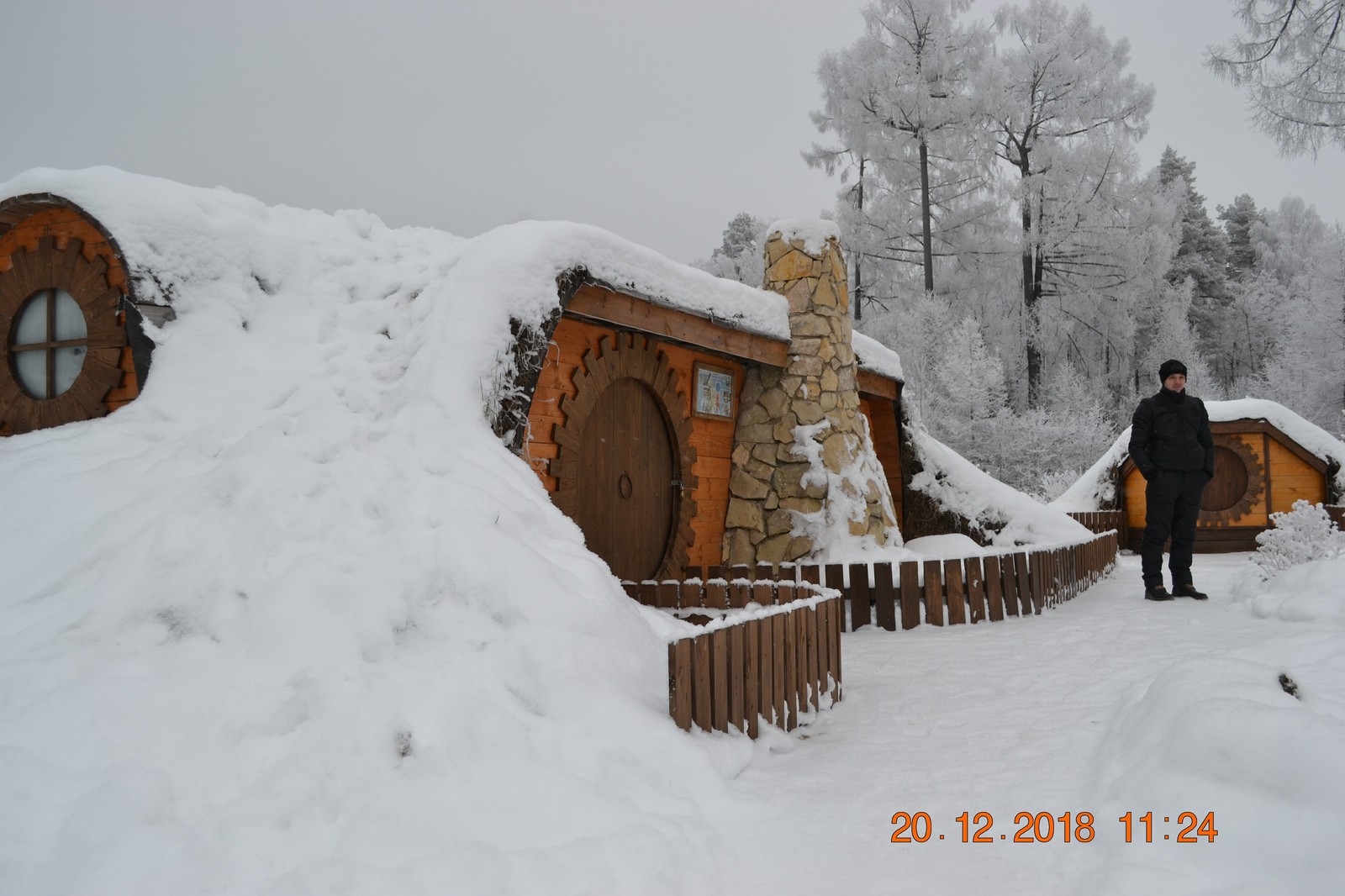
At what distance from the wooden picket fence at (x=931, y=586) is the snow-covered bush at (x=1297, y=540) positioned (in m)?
1.68

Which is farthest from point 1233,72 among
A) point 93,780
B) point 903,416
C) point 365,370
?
point 93,780

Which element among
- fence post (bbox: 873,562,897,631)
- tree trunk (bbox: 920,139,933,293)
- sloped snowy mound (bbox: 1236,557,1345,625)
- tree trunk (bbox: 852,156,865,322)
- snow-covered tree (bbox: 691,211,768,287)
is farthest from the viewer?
snow-covered tree (bbox: 691,211,768,287)

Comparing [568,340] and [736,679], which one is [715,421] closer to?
[568,340]

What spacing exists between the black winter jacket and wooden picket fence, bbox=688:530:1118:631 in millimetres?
1202

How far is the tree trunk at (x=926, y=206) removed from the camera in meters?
20.8

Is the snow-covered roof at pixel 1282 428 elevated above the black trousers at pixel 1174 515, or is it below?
above

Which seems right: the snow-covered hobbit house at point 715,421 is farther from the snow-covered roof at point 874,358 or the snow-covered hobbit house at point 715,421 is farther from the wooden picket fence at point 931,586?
the wooden picket fence at point 931,586

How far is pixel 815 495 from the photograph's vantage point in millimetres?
7898

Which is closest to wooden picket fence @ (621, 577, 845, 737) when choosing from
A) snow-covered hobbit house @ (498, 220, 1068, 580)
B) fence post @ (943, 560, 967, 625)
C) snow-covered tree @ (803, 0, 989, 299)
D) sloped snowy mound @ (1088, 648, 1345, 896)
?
sloped snowy mound @ (1088, 648, 1345, 896)

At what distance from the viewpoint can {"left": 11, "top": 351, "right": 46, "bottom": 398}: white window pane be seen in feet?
18.5

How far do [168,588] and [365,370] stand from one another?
196 centimetres

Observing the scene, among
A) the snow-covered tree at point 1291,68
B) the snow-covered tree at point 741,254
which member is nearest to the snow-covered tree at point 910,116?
the snow-covered tree at point 741,254

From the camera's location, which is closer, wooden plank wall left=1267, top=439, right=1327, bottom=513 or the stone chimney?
the stone chimney

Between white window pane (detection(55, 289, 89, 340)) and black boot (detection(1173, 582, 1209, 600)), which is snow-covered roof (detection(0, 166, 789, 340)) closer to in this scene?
white window pane (detection(55, 289, 89, 340))
